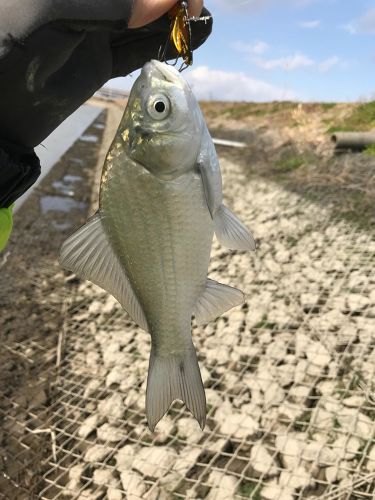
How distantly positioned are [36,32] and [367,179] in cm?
720

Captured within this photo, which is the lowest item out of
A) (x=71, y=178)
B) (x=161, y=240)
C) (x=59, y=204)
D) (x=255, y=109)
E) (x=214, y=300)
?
(x=71, y=178)

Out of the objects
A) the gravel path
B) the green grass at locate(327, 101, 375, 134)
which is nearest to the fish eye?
the gravel path

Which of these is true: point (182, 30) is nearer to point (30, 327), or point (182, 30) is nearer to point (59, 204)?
point (30, 327)

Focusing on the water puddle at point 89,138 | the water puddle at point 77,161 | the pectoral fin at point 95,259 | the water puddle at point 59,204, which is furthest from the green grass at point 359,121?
the pectoral fin at point 95,259

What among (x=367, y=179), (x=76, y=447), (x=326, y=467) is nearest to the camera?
(x=326, y=467)

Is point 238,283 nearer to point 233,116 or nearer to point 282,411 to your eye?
point 282,411

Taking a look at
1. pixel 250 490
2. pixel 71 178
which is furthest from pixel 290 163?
pixel 250 490

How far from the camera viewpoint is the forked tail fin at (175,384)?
228 cm

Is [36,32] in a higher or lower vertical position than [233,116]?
higher

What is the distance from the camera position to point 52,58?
2262mm

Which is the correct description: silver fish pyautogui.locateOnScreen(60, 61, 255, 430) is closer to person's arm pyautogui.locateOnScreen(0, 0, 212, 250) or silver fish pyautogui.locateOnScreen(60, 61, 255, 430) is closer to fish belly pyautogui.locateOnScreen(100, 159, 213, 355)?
fish belly pyautogui.locateOnScreen(100, 159, 213, 355)

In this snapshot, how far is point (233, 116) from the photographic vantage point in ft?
64.9

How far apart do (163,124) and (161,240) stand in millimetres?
447


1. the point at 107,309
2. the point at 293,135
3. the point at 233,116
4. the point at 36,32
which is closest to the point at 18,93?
the point at 36,32
